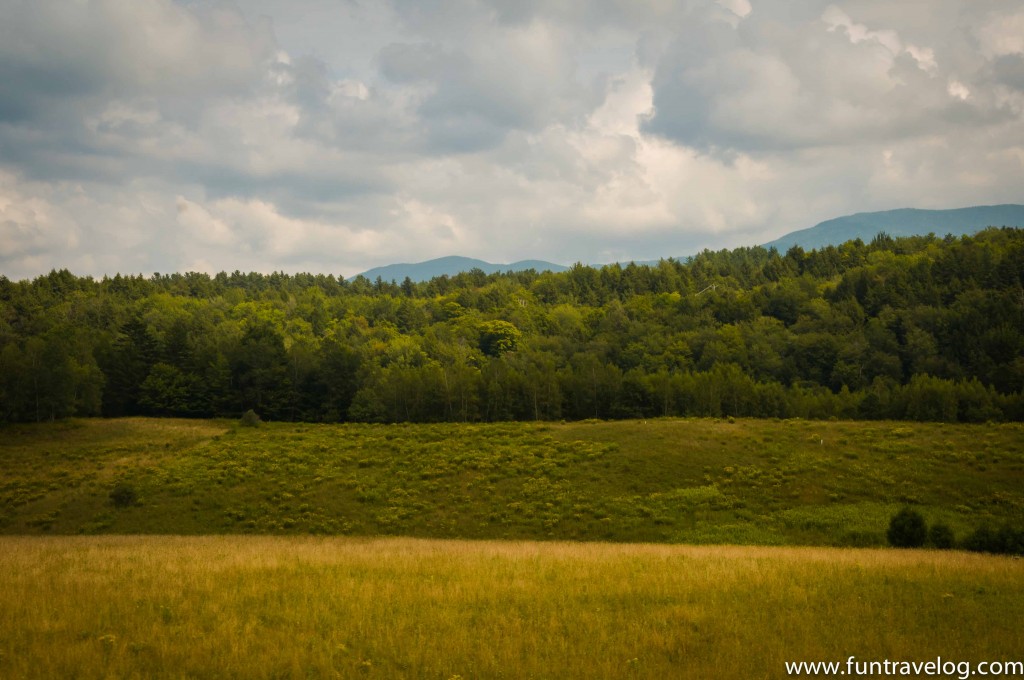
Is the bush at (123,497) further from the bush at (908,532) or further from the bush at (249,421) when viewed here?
the bush at (908,532)

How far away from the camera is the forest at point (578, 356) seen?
8669cm

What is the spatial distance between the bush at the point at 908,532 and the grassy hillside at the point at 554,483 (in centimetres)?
391

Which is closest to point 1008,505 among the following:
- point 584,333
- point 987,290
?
point 987,290

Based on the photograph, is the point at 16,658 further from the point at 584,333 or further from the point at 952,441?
the point at 584,333

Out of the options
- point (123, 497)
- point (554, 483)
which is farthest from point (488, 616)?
point (123, 497)

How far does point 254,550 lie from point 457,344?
147m

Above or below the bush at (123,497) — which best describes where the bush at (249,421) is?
above

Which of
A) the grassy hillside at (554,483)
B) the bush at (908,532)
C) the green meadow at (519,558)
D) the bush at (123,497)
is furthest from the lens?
the bush at (123,497)

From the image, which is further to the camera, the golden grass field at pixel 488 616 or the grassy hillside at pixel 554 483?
the grassy hillside at pixel 554 483

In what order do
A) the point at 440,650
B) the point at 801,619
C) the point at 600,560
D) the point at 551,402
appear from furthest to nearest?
the point at 551,402, the point at 600,560, the point at 801,619, the point at 440,650

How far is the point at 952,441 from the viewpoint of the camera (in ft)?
163

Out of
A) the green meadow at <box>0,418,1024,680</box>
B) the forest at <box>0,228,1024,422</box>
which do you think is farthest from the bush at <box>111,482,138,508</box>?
the forest at <box>0,228,1024,422</box>

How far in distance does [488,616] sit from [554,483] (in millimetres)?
32292

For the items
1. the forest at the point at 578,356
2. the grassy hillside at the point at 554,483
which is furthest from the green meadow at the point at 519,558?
the forest at the point at 578,356
